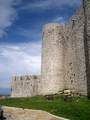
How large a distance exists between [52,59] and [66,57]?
156cm

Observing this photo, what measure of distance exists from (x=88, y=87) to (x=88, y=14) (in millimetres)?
5684

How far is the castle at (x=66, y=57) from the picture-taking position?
29.2m

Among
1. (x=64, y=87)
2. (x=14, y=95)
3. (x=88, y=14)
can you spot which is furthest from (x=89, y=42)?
(x=14, y=95)

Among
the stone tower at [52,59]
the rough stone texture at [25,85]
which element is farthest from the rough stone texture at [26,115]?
the rough stone texture at [25,85]

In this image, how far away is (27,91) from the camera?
44500mm

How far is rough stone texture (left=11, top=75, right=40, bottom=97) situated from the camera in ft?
143

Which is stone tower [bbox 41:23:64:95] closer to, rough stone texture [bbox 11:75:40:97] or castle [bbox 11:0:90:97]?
castle [bbox 11:0:90:97]

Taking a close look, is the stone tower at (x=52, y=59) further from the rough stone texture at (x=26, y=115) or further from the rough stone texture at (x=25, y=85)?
the rough stone texture at (x=26, y=115)

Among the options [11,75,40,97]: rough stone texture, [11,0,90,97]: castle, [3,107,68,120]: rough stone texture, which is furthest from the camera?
[11,75,40,97]: rough stone texture

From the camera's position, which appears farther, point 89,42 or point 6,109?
point 89,42

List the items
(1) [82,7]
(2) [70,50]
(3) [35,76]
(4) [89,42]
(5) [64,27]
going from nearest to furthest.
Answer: (4) [89,42], (1) [82,7], (2) [70,50], (5) [64,27], (3) [35,76]

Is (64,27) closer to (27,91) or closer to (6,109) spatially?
(27,91)

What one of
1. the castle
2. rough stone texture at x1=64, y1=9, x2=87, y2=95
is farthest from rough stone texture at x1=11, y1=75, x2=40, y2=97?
rough stone texture at x1=64, y1=9, x2=87, y2=95

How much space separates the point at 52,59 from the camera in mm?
34438
